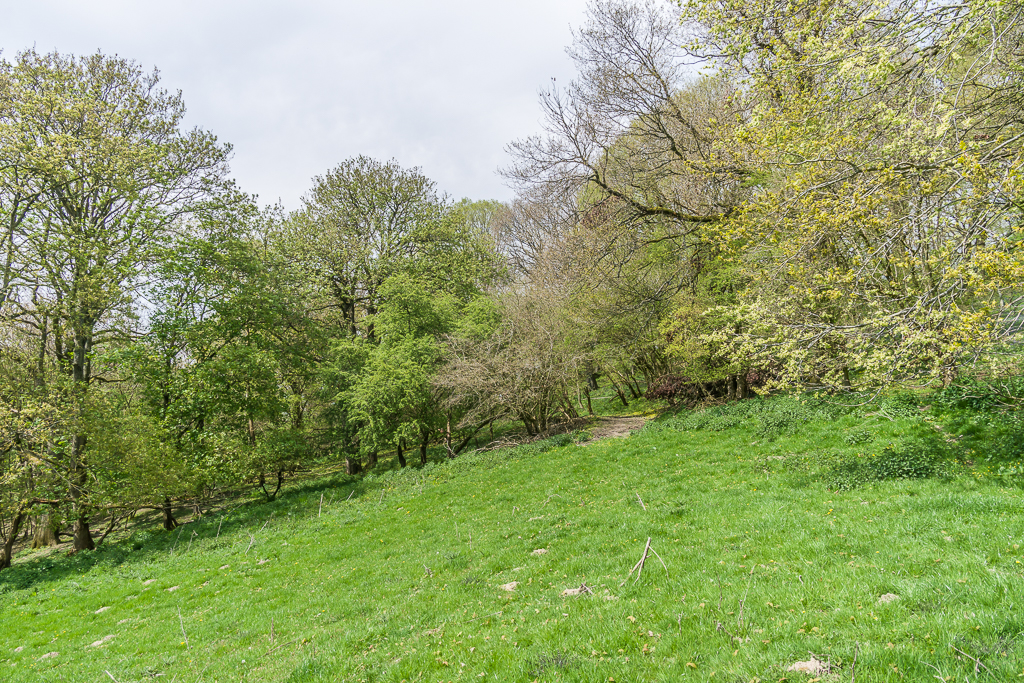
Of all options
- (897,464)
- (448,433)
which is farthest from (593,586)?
(448,433)

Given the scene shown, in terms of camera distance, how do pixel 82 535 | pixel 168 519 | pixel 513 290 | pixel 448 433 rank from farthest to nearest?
pixel 513 290
pixel 448 433
pixel 168 519
pixel 82 535

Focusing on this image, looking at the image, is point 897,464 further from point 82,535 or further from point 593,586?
point 82,535

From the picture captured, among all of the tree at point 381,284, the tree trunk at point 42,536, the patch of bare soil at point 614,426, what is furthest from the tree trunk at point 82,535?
the patch of bare soil at point 614,426

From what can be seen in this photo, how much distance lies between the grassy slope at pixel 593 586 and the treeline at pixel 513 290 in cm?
234

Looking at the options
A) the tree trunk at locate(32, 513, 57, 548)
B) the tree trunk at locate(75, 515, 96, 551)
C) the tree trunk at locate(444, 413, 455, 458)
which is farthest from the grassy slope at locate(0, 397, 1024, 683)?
the tree trunk at locate(444, 413, 455, 458)

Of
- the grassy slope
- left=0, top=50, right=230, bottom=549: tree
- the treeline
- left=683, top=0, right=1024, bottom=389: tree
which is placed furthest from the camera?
left=0, top=50, right=230, bottom=549: tree

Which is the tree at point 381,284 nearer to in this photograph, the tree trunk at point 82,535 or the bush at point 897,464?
the tree trunk at point 82,535

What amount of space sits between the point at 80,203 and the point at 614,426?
22140 millimetres

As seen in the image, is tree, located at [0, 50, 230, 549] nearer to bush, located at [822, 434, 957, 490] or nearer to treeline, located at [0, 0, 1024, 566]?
treeline, located at [0, 0, 1024, 566]

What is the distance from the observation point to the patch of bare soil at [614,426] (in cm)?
1845

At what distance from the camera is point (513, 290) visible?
A: 25.2m

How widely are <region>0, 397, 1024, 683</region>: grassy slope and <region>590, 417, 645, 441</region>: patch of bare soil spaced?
3.82 m

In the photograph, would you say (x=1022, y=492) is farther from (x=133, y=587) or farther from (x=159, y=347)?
(x=159, y=347)

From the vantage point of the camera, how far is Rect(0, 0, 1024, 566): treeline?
7.54m
